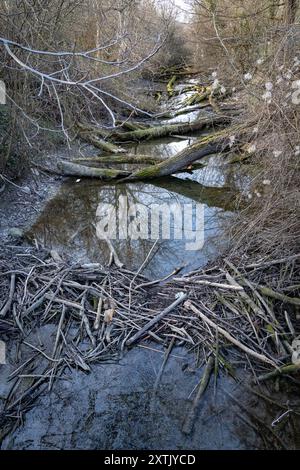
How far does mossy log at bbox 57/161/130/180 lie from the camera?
27.0ft

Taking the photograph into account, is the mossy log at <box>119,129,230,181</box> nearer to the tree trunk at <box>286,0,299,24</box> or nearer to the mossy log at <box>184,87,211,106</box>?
the tree trunk at <box>286,0,299,24</box>

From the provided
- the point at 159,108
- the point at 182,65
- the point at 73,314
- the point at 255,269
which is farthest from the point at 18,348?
the point at 182,65

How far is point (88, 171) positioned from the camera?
8.32 m

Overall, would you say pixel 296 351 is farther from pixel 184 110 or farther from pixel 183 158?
pixel 184 110

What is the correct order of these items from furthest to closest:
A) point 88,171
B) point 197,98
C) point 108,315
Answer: point 197,98 < point 88,171 < point 108,315

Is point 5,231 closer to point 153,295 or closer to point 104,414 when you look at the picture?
point 153,295

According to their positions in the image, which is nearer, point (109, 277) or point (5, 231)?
point (109, 277)

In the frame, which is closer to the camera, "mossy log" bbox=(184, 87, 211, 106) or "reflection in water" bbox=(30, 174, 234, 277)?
"reflection in water" bbox=(30, 174, 234, 277)

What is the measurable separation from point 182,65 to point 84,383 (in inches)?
858

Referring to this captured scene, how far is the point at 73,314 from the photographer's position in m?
4.29

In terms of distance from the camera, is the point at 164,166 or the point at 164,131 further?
the point at 164,131

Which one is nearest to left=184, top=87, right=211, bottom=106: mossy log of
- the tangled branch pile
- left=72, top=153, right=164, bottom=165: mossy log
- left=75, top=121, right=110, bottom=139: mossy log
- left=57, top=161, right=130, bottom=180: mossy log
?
left=75, top=121, right=110, bottom=139: mossy log

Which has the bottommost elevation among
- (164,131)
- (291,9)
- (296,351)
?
(296,351)

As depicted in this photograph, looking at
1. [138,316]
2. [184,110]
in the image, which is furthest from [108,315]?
[184,110]
